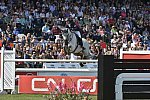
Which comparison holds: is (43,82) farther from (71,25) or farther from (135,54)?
(71,25)

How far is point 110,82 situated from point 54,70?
8.95 meters

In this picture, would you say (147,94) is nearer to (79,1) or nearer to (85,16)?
(85,16)

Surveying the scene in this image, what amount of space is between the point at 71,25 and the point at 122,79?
2024 cm

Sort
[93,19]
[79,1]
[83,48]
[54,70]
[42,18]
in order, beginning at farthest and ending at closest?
[79,1] → [93,19] → [42,18] → [83,48] → [54,70]

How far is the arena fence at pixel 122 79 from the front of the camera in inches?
194

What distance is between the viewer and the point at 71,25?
82.5 feet

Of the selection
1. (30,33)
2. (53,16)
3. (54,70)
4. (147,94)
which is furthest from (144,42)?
(147,94)

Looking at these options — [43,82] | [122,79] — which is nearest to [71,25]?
[43,82]

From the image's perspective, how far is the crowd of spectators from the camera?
67.8ft

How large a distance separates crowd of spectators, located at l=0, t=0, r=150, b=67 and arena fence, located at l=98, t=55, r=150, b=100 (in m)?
14.2

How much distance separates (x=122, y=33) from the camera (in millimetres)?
25719

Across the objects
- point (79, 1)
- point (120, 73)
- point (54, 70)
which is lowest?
point (54, 70)

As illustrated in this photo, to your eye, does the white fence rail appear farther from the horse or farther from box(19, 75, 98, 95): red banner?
the horse

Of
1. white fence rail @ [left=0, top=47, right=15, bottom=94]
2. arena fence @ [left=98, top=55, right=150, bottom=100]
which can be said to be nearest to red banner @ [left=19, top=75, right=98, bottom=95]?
white fence rail @ [left=0, top=47, right=15, bottom=94]
